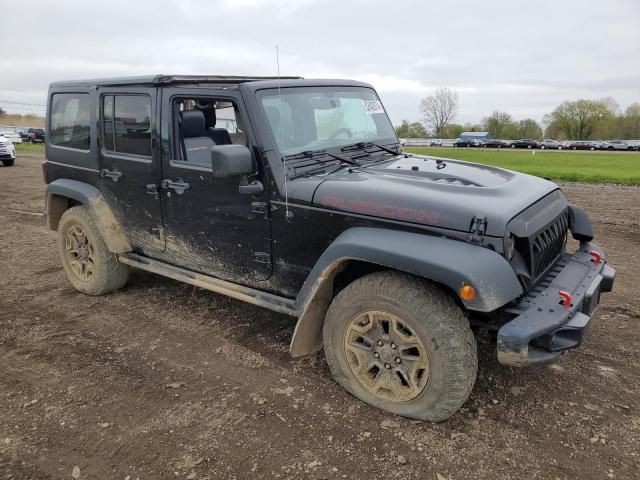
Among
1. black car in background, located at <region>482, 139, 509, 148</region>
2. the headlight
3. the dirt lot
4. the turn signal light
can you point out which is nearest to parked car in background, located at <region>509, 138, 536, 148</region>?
black car in background, located at <region>482, 139, 509, 148</region>

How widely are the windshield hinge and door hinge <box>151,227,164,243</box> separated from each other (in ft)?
8.84

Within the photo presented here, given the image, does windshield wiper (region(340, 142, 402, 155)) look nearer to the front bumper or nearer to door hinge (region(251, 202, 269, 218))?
door hinge (region(251, 202, 269, 218))

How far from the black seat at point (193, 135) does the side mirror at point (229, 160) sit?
814mm

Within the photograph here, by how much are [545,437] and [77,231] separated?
15.0 feet

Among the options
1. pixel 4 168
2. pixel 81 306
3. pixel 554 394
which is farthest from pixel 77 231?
pixel 4 168

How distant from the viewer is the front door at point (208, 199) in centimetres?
370

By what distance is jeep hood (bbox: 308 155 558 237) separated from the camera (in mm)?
2922

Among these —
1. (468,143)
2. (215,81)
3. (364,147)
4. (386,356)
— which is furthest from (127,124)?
(468,143)

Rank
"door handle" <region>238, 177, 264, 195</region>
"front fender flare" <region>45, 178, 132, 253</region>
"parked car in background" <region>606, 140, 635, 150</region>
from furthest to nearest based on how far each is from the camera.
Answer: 1. "parked car in background" <region>606, 140, 635, 150</region>
2. "front fender flare" <region>45, 178, 132, 253</region>
3. "door handle" <region>238, 177, 264, 195</region>

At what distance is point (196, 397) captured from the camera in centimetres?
346

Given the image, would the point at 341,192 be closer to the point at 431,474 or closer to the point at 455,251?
the point at 455,251

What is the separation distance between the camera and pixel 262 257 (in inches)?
148

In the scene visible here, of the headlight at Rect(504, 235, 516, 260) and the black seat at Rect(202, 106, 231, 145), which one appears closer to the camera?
the headlight at Rect(504, 235, 516, 260)

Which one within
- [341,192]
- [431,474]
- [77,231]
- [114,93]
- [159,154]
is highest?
[114,93]
